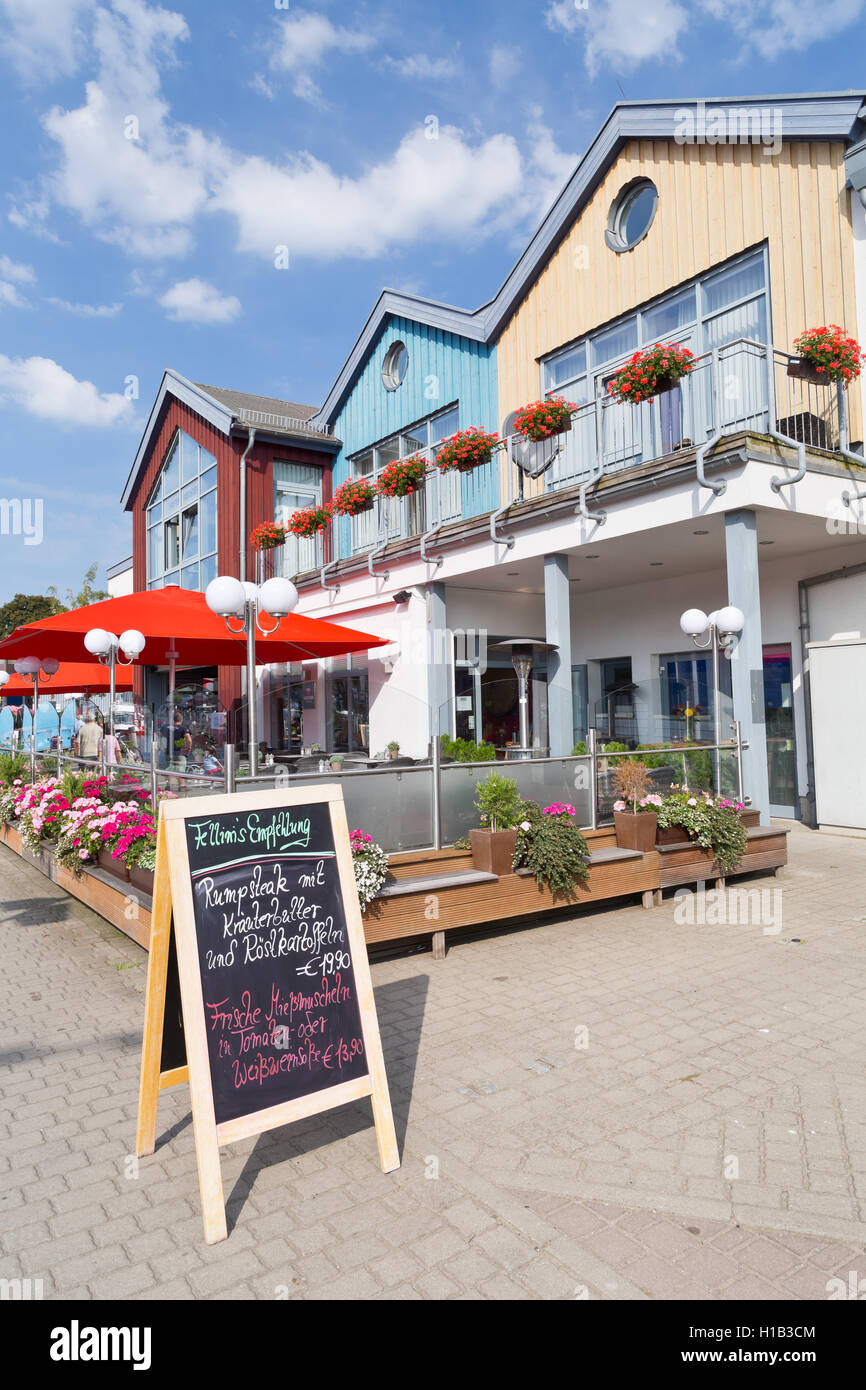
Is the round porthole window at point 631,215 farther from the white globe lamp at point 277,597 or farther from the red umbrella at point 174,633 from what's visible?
the white globe lamp at point 277,597

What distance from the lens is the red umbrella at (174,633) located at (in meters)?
8.52

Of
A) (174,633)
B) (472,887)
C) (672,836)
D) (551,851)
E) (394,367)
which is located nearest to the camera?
(472,887)

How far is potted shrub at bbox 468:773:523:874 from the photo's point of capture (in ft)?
20.5

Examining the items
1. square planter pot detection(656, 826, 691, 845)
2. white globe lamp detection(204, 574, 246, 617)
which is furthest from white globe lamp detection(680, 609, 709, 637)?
white globe lamp detection(204, 574, 246, 617)

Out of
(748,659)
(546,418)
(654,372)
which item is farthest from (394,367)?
(748,659)

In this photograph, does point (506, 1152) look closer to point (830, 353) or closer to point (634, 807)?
point (634, 807)

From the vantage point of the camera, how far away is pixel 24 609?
47062 mm

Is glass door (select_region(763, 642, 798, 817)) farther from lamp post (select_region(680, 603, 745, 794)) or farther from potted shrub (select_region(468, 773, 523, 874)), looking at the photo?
potted shrub (select_region(468, 773, 523, 874))

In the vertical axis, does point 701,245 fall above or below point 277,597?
above

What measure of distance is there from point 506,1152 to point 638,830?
169 inches
